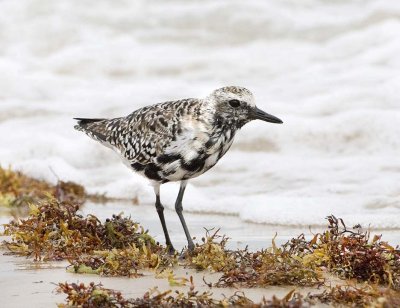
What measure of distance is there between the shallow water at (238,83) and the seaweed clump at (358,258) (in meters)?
1.97

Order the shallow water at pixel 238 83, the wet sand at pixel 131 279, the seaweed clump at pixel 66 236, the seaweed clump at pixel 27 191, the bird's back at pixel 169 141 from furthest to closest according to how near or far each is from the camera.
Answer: the shallow water at pixel 238 83
the seaweed clump at pixel 27 191
the bird's back at pixel 169 141
the seaweed clump at pixel 66 236
the wet sand at pixel 131 279

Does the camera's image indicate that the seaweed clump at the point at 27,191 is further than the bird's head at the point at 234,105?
Yes

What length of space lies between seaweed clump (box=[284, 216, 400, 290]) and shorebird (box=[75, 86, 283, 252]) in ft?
3.16

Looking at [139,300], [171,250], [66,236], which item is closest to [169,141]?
[171,250]

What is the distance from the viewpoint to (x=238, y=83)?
488 inches

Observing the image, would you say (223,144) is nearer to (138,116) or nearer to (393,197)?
(138,116)

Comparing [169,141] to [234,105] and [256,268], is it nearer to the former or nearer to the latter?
[234,105]

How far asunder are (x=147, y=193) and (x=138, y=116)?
6.90 feet

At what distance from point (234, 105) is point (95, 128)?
5.47 feet

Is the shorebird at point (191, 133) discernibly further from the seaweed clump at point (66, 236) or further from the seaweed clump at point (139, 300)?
the seaweed clump at point (139, 300)

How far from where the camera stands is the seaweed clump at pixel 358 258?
4.39 m

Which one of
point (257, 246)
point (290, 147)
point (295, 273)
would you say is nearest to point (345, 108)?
point (290, 147)

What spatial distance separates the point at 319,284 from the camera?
4234 millimetres

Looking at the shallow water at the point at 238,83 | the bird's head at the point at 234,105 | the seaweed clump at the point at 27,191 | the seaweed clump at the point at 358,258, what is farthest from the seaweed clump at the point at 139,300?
the seaweed clump at the point at 27,191
